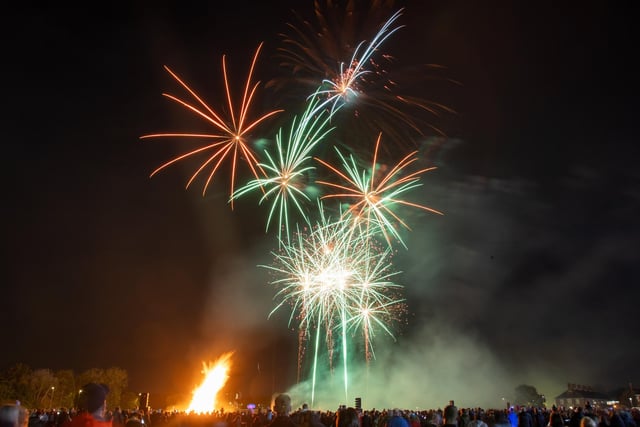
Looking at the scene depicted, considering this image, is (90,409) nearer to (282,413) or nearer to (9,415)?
(9,415)

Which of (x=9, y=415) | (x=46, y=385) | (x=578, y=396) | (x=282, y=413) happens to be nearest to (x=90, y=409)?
(x=9, y=415)

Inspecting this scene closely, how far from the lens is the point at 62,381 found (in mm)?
71562

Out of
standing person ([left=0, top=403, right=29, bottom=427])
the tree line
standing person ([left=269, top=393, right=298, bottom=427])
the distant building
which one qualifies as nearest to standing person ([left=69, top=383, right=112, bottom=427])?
standing person ([left=0, top=403, right=29, bottom=427])

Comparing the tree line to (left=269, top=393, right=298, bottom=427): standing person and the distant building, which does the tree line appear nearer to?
(left=269, top=393, right=298, bottom=427): standing person

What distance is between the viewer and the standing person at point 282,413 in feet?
16.6

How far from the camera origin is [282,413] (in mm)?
5180

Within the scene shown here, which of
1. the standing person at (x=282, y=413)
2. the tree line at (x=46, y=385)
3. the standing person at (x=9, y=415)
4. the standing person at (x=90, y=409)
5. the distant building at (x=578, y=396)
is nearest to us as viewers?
the standing person at (x=9, y=415)

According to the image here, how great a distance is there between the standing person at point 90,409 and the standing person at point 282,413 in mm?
1610

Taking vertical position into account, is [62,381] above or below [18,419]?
above

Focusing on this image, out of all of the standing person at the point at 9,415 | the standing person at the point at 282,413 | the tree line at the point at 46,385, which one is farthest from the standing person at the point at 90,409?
the tree line at the point at 46,385

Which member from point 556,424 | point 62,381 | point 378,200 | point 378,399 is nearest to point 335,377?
point 378,399

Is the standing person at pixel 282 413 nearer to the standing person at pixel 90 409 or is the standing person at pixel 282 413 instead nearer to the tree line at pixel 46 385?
the standing person at pixel 90 409

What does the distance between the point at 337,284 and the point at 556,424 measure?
1514cm

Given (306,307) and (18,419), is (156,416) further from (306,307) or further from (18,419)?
(18,419)
